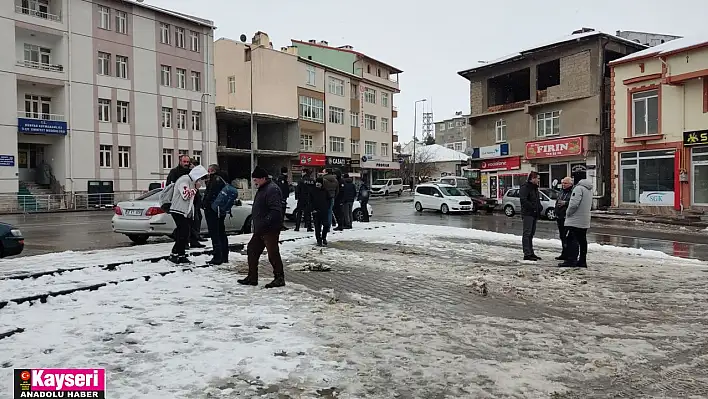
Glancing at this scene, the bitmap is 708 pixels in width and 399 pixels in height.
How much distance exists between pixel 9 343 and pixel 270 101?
49665 mm

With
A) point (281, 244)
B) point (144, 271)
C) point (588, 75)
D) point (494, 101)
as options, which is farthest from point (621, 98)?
point (144, 271)

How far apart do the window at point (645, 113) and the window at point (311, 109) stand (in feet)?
106

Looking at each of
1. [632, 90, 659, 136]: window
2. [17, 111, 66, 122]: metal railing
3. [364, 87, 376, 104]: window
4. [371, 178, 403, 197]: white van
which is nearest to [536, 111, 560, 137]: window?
[632, 90, 659, 136]: window

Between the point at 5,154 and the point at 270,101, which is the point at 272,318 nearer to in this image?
the point at 5,154

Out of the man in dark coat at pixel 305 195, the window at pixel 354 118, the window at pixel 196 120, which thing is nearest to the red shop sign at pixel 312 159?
the window at pixel 354 118

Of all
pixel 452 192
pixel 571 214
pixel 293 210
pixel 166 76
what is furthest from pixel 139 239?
pixel 166 76

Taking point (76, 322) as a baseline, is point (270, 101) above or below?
above

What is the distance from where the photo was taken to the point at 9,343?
4.61 metres

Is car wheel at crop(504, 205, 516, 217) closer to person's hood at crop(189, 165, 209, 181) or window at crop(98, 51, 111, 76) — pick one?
person's hood at crop(189, 165, 209, 181)

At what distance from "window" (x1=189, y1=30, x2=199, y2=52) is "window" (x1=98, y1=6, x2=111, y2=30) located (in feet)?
23.3

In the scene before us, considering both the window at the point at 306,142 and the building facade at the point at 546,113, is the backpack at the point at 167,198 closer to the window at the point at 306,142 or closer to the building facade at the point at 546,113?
the building facade at the point at 546,113

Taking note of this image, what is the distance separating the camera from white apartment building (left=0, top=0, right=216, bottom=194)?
3525cm

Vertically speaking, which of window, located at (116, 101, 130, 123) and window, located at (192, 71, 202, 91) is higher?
window, located at (192, 71, 202, 91)

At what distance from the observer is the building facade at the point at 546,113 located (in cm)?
3183
